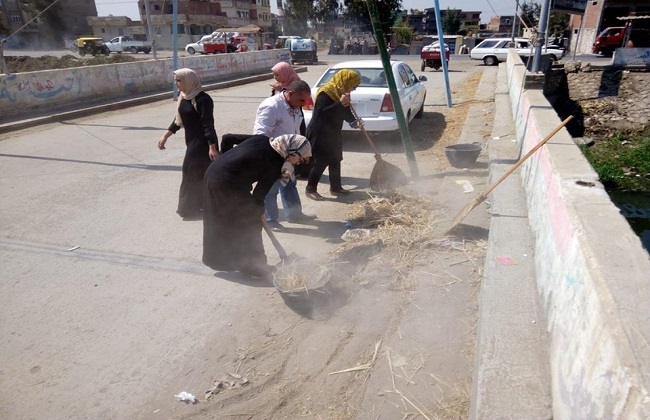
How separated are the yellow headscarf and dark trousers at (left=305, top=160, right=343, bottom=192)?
2.86ft

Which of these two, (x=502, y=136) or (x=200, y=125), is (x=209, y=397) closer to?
(x=200, y=125)

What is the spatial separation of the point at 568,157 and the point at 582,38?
143ft

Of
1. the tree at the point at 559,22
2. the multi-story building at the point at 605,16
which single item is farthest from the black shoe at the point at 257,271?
the tree at the point at 559,22

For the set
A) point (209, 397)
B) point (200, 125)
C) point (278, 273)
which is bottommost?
point (209, 397)

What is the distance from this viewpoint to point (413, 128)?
10.3m

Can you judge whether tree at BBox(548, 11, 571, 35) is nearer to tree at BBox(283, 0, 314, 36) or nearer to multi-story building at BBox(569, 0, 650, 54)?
multi-story building at BBox(569, 0, 650, 54)

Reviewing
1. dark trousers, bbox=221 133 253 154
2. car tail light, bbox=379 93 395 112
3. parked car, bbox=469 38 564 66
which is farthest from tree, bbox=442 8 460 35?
dark trousers, bbox=221 133 253 154

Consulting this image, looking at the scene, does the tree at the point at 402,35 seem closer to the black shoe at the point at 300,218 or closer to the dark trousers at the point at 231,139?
the black shoe at the point at 300,218

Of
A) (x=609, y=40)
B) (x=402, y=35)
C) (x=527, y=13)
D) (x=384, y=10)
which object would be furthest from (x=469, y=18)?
(x=527, y=13)

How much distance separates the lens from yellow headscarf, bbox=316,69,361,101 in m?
5.70

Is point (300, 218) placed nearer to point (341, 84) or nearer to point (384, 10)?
point (341, 84)

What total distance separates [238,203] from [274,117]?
58.0 inches

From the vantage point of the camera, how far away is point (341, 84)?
18.8 feet

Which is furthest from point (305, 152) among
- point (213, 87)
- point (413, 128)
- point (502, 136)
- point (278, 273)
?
point (213, 87)
